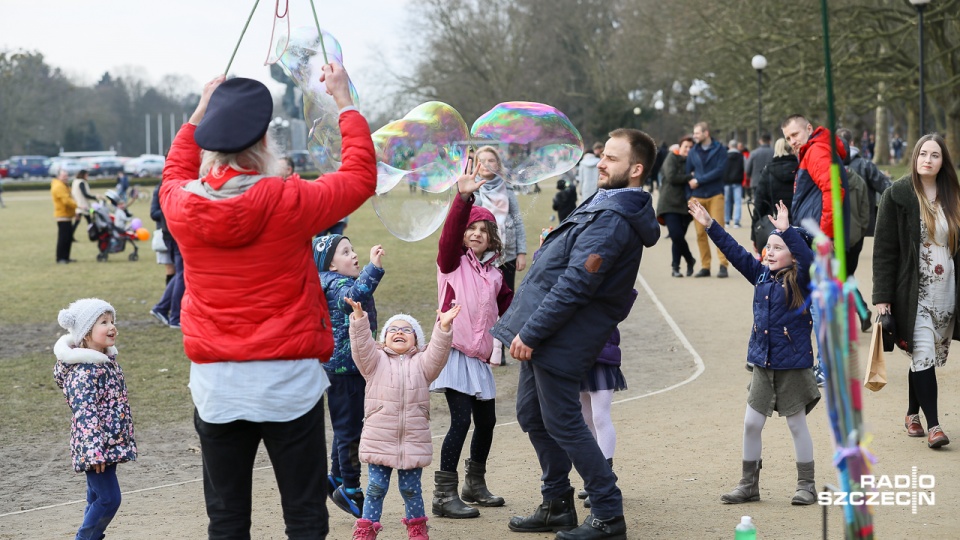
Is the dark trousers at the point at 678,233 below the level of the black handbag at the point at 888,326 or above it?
above

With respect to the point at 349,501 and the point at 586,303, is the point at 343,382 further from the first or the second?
the point at 586,303

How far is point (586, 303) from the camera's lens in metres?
5.29

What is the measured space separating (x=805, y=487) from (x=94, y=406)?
11.5 ft

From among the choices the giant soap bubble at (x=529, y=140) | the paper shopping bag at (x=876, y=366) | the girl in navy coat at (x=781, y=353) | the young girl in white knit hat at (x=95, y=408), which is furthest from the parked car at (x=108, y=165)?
the girl in navy coat at (x=781, y=353)

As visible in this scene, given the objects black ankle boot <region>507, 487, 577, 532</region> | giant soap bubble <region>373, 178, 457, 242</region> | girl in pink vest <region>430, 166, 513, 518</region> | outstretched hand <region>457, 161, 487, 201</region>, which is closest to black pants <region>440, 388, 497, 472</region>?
girl in pink vest <region>430, 166, 513, 518</region>

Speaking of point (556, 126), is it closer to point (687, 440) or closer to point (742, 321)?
point (687, 440)

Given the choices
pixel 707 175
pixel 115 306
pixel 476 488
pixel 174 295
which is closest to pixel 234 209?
pixel 476 488

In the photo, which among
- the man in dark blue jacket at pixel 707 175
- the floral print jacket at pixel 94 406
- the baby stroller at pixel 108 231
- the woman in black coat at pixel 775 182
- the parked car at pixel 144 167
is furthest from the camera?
the parked car at pixel 144 167

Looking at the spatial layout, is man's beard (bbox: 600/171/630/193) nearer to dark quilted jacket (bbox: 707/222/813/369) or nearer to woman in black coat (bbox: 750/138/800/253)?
dark quilted jacket (bbox: 707/222/813/369)

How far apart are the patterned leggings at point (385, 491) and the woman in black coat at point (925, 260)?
3248 millimetres

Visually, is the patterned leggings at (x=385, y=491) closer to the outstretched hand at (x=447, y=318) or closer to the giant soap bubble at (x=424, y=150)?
the outstretched hand at (x=447, y=318)

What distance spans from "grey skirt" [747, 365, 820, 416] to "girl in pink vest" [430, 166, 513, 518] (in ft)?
4.55

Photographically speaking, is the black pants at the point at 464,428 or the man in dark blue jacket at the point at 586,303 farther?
the black pants at the point at 464,428

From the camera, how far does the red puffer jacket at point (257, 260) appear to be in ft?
13.1
